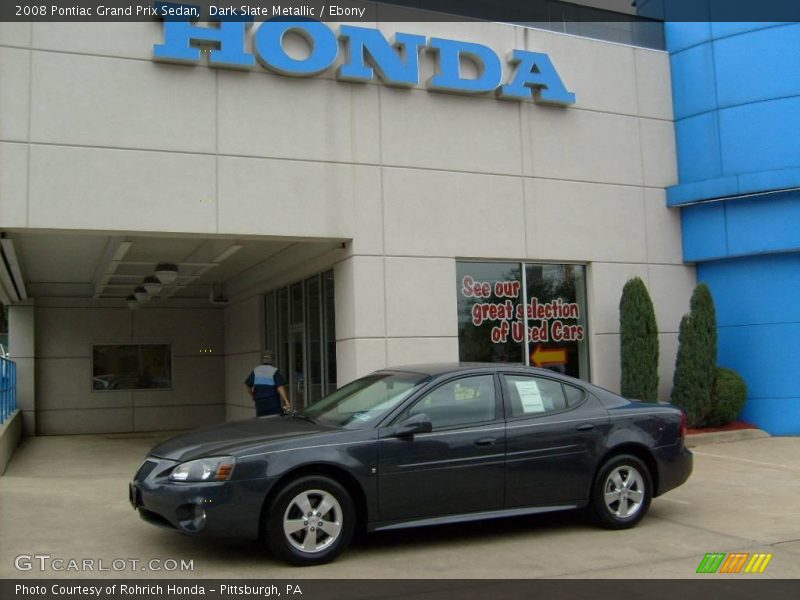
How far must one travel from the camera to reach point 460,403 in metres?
7.12

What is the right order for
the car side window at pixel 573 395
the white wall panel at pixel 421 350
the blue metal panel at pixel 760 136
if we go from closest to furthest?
the car side window at pixel 573 395 → the white wall panel at pixel 421 350 → the blue metal panel at pixel 760 136

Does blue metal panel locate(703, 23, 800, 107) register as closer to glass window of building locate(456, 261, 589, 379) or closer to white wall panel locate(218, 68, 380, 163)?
glass window of building locate(456, 261, 589, 379)

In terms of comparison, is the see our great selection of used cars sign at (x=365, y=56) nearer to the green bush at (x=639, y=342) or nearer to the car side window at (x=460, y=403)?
the green bush at (x=639, y=342)

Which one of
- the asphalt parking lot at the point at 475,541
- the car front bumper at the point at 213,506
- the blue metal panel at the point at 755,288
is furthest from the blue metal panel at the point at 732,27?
the car front bumper at the point at 213,506

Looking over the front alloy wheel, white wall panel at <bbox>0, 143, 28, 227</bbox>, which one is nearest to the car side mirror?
the front alloy wheel

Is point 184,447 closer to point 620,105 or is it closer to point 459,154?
point 459,154

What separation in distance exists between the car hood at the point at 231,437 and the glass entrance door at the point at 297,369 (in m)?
6.64

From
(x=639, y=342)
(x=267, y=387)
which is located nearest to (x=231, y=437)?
(x=267, y=387)

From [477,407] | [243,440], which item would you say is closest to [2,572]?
[243,440]

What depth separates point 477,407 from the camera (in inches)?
282

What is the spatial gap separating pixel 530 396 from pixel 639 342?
5.85 m

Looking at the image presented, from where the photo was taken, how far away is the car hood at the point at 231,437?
6367 millimetres

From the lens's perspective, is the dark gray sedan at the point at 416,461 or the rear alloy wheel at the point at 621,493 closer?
the dark gray sedan at the point at 416,461

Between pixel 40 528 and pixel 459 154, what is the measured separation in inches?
294
